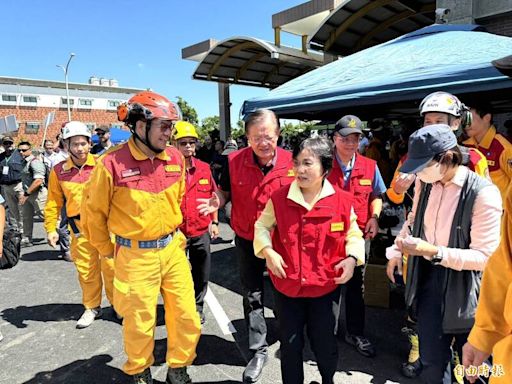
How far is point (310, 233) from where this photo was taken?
2.20 m

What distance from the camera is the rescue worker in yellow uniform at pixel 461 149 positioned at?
2.36m

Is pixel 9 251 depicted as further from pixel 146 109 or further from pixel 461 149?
pixel 461 149

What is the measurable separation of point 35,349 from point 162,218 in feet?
6.76

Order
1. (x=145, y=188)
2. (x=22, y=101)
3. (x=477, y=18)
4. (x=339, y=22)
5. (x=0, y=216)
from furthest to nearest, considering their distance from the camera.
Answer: (x=22, y=101) < (x=339, y=22) < (x=477, y=18) < (x=0, y=216) < (x=145, y=188)

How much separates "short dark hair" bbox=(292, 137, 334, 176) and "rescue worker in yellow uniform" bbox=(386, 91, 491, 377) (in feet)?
1.68

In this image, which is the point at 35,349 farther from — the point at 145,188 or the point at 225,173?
the point at 225,173

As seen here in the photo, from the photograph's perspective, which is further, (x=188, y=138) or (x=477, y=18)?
(x=477, y=18)

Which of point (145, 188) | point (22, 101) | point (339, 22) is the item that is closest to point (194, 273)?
point (145, 188)

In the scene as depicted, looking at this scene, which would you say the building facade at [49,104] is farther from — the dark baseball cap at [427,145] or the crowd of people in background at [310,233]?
the dark baseball cap at [427,145]

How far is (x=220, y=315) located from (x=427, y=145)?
2.96m

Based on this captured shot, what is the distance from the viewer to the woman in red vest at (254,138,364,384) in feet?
7.23

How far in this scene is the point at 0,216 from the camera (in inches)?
111

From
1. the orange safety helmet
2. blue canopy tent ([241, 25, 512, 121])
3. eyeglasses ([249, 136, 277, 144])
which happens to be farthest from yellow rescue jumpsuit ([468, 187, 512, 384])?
blue canopy tent ([241, 25, 512, 121])

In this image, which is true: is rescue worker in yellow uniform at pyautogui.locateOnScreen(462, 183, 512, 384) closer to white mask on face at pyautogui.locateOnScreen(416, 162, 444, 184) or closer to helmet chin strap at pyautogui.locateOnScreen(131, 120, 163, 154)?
white mask on face at pyautogui.locateOnScreen(416, 162, 444, 184)
